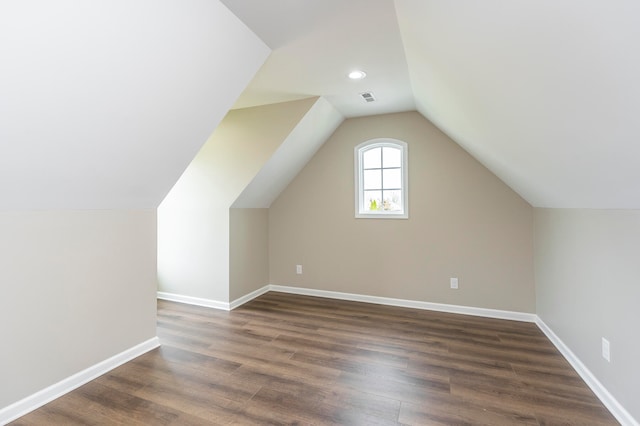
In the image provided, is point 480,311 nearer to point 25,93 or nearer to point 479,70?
point 479,70

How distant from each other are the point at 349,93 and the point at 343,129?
92 cm

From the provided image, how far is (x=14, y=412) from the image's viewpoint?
1.72 meters

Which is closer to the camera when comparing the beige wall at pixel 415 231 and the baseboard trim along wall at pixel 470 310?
the baseboard trim along wall at pixel 470 310

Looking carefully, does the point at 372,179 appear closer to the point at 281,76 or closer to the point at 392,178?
the point at 392,178

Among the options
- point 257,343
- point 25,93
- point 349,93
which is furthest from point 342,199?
point 25,93

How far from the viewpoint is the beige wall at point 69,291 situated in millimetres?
1758

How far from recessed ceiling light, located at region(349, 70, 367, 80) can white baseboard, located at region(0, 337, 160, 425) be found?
119 inches

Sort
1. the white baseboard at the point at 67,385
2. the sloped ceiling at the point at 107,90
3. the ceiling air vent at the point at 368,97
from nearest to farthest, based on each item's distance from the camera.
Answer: the sloped ceiling at the point at 107,90 → the white baseboard at the point at 67,385 → the ceiling air vent at the point at 368,97

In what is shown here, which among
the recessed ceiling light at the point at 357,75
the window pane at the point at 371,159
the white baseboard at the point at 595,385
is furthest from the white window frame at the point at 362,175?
the white baseboard at the point at 595,385

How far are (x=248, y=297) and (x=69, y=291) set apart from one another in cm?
216

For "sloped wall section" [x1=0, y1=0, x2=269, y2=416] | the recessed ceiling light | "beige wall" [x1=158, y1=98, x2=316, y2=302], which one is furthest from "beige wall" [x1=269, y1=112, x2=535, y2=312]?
"sloped wall section" [x1=0, y1=0, x2=269, y2=416]

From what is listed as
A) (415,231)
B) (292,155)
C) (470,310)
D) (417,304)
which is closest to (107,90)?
(292,155)

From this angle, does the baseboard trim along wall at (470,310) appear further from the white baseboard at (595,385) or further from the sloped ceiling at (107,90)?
the sloped ceiling at (107,90)

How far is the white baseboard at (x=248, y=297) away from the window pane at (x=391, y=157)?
8.18 ft
